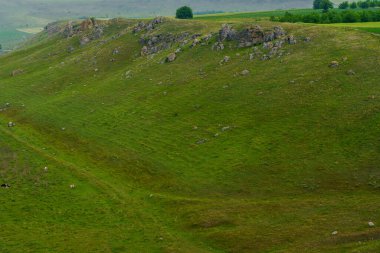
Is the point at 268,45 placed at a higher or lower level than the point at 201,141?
higher

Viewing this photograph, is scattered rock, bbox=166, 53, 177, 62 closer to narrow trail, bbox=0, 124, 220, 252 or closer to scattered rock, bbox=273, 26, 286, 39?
scattered rock, bbox=273, 26, 286, 39

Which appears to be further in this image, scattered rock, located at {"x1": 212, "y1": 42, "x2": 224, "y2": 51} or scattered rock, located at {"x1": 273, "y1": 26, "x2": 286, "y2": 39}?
scattered rock, located at {"x1": 212, "y1": 42, "x2": 224, "y2": 51}

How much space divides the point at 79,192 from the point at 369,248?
38.5m

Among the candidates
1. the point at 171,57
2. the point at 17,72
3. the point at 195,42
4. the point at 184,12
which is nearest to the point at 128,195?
the point at 171,57

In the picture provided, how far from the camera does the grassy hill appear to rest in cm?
4791

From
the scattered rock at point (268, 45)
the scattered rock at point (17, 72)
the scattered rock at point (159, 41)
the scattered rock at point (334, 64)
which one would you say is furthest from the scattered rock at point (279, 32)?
the scattered rock at point (17, 72)

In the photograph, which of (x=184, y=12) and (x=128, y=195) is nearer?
(x=128, y=195)

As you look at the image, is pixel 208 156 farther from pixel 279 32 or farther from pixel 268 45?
pixel 279 32

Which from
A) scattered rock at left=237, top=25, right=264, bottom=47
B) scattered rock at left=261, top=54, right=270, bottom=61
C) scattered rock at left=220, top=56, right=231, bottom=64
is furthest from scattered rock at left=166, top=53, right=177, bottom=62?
scattered rock at left=261, top=54, right=270, bottom=61

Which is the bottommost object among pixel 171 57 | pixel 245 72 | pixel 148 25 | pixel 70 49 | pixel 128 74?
pixel 128 74

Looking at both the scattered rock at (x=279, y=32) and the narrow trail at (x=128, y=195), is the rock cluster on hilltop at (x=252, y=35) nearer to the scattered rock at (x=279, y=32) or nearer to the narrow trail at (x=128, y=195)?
the scattered rock at (x=279, y=32)

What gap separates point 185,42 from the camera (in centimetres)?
11469

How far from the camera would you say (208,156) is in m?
65.0

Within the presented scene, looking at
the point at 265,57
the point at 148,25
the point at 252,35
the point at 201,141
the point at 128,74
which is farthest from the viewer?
the point at 148,25
